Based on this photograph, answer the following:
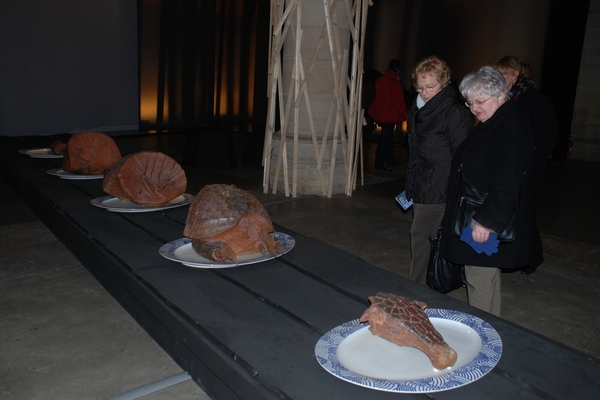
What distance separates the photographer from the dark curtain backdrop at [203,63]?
9.80 metres

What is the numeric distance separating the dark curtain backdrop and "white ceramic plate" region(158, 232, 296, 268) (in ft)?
27.1

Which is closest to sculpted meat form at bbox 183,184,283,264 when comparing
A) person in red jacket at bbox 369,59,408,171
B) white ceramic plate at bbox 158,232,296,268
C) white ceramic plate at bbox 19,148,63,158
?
white ceramic plate at bbox 158,232,296,268

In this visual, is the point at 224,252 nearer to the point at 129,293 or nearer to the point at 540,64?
the point at 129,293

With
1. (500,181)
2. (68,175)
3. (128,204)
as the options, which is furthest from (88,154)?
(500,181)

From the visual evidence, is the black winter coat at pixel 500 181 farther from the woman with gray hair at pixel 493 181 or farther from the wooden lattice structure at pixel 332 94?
the wooden lattice structure at pixel 332 94

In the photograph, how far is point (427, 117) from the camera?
2.78 meters

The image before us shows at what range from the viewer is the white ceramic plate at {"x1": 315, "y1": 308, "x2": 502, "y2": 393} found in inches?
49.2

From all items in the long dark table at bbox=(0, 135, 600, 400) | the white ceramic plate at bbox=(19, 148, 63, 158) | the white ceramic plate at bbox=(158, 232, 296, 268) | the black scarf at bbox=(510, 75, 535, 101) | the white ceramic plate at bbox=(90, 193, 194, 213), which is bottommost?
the long dark table at bbox=(0, 135, 600, 400)

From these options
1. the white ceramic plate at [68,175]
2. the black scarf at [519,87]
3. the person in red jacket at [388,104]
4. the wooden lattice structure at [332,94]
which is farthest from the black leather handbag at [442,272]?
the person in red jacket at [388,104]

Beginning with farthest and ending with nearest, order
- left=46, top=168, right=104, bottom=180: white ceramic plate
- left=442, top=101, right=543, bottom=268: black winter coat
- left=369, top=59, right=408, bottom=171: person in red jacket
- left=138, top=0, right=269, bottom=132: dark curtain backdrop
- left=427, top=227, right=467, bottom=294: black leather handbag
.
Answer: left=138, top=0, right=269, bottom=132: dark curtain backdrop < left=369, top=59, right=408, bottom=171: person in red jacket < left=46, top=168, right=104, bottom=180: white ceramic plate < left=427, top=227, right=467, bottom=294: black leather handbag < left=442, top=101, right=543, bottom=268: black winter coat

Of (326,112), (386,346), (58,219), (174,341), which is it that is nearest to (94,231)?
(58,219)

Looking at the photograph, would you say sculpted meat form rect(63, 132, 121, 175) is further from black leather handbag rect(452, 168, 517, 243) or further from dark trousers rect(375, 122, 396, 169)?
dark trousers rect(375, 122, 396, 169)

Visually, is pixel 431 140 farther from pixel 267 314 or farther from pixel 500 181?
pixel 267 314

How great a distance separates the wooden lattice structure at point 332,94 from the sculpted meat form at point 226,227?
314 centimetres
